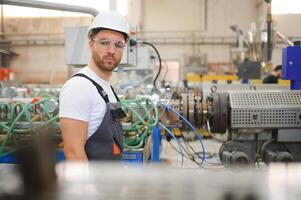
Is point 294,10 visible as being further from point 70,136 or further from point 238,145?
point 70,136

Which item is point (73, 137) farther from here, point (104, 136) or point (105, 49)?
point (105, 49)

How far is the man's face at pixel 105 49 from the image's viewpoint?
151 cm

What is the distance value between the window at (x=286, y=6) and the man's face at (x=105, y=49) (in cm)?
835

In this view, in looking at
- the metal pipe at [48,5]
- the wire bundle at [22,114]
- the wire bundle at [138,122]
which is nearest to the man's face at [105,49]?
the wire bundle at [138,122]

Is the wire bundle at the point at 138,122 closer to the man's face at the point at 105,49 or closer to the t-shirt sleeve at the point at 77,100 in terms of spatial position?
the man's face at the point at 105,49

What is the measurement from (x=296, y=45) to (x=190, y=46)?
7.09 meters

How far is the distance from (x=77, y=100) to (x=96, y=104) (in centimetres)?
10

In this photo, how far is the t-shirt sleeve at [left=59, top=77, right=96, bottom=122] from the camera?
1.31 meters

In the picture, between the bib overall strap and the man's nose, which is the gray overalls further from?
the man's nose

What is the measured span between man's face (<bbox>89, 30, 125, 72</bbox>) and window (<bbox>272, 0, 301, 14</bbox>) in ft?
27.4

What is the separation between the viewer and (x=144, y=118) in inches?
83.6

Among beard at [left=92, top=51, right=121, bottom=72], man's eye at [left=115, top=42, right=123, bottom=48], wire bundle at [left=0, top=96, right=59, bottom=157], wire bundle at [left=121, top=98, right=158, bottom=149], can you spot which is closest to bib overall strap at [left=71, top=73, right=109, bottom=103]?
beard at [left=92, top=51, right=121, bottom=72]

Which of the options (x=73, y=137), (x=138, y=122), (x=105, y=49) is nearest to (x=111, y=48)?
(x=105, y=49)

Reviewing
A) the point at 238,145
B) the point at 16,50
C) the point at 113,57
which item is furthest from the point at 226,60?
the point at 113,57
